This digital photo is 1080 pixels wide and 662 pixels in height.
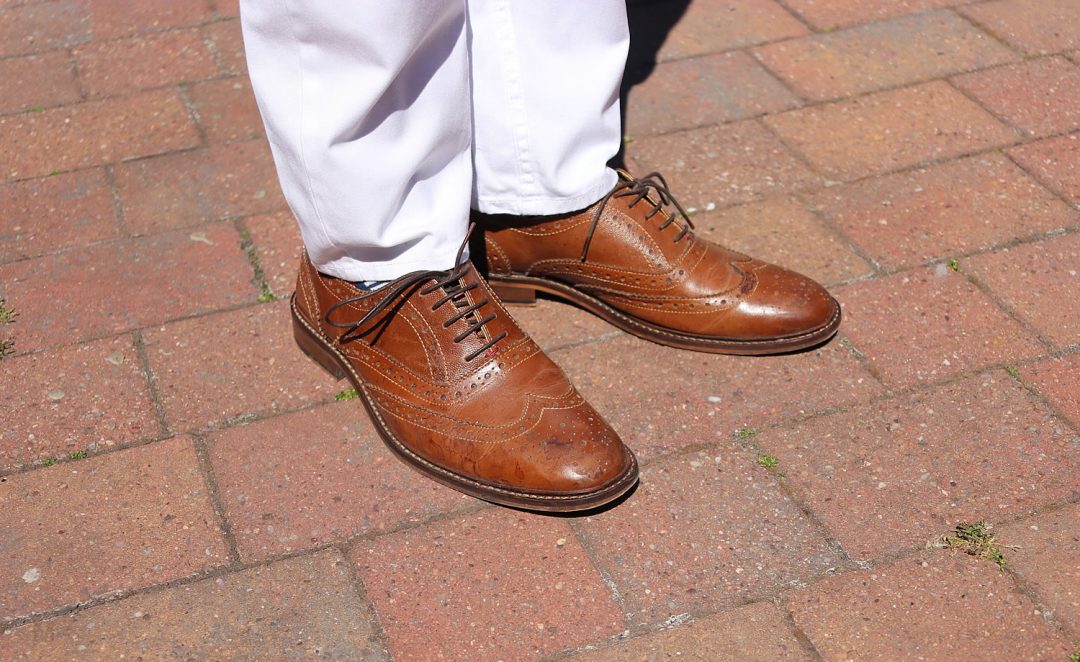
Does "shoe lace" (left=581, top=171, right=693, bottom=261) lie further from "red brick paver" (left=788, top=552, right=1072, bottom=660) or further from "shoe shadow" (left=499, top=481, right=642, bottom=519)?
"red brick paver" (left=788, top=552, right=1072, bottom=660)

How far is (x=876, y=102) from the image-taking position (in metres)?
2.94

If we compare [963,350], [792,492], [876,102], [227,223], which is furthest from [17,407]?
[876,102]

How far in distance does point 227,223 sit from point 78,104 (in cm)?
74

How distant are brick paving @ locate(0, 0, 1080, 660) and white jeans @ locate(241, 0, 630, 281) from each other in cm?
35

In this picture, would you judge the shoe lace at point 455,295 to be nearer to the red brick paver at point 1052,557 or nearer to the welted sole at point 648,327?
the welted sole at point 648,327

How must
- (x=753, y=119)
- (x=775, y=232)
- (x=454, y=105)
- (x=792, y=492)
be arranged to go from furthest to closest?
1. (x=753, y=119)
2. (x=775, y=232)
3. (x=792, y=492)
4. (x=454, y=105)

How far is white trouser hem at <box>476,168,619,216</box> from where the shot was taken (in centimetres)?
204

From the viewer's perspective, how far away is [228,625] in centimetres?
164

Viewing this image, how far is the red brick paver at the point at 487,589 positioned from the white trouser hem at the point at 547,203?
57cm

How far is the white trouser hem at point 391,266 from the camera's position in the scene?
1.84m

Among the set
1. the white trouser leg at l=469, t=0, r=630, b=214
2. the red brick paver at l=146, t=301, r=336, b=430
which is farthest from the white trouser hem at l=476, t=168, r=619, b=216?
the red brick paver at l=146, t=301, r=336, b=430

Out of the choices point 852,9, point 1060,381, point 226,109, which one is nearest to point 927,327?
point 1060,381

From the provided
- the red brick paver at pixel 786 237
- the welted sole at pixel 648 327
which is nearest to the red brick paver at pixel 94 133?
the welted sole at pixel 648 327

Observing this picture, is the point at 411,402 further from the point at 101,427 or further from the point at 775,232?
the point at 775,232
